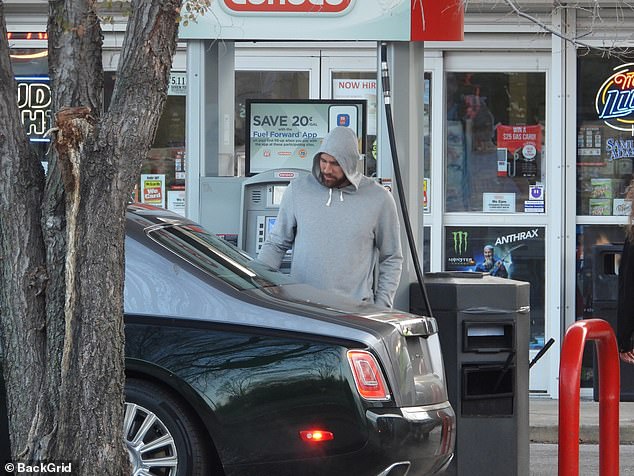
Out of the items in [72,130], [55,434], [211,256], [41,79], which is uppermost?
[41,79]

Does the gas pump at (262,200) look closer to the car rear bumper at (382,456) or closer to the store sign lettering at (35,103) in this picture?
the car rear bumper at (382,456)

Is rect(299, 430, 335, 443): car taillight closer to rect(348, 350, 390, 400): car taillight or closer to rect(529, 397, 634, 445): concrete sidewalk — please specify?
rect(348, 350, 390, 400): car taillight

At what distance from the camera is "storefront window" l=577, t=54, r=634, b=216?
10.3 metres

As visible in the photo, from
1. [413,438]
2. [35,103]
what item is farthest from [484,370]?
[35,103]

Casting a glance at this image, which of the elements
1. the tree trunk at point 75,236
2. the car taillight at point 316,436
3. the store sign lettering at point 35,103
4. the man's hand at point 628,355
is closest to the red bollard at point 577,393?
the man's hand at point 628,355

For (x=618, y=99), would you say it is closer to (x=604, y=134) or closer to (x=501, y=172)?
(x=604, y=134)

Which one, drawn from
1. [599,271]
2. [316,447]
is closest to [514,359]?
[316,447]

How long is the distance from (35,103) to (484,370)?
5.90 metres

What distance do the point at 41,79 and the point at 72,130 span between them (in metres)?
7.04

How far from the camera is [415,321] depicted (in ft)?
17.6

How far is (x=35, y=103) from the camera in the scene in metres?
10.5

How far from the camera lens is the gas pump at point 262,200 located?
702cm

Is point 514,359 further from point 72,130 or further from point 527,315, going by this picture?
point 72,130

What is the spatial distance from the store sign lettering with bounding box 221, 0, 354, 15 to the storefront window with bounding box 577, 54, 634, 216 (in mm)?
4181
